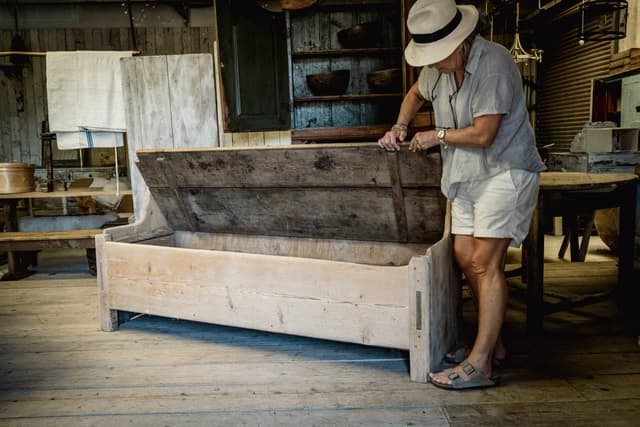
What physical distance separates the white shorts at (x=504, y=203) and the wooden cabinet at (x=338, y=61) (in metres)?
2.86

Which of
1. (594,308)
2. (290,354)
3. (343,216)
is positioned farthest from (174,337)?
(594,308)

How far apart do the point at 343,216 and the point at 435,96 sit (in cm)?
84

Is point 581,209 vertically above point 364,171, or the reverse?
point 364,171

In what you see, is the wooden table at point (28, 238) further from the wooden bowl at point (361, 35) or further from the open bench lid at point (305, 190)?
the wooden bowl at point (361, 35)

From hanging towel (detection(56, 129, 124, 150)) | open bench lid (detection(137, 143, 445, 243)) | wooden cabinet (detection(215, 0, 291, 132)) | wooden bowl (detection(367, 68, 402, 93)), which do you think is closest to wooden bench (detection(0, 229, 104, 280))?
hanging towel (detection(56, 129, 124, 150))

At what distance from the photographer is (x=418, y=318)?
204cm

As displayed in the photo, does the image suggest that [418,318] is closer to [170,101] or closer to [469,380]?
[469,380]

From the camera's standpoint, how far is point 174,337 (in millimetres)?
2713

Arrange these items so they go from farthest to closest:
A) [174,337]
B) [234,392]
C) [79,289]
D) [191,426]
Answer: [79,289] < [174,337] < [234,392] < [191,426]

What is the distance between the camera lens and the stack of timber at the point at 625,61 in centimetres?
640

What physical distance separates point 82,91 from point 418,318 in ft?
9.65

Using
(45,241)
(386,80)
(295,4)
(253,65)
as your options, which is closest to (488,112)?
(386,80)

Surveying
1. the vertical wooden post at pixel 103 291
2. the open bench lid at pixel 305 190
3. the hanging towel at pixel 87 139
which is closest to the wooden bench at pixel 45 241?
the hanging towel at pixel 87 139

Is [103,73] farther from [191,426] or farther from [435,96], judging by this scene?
[191,426]
